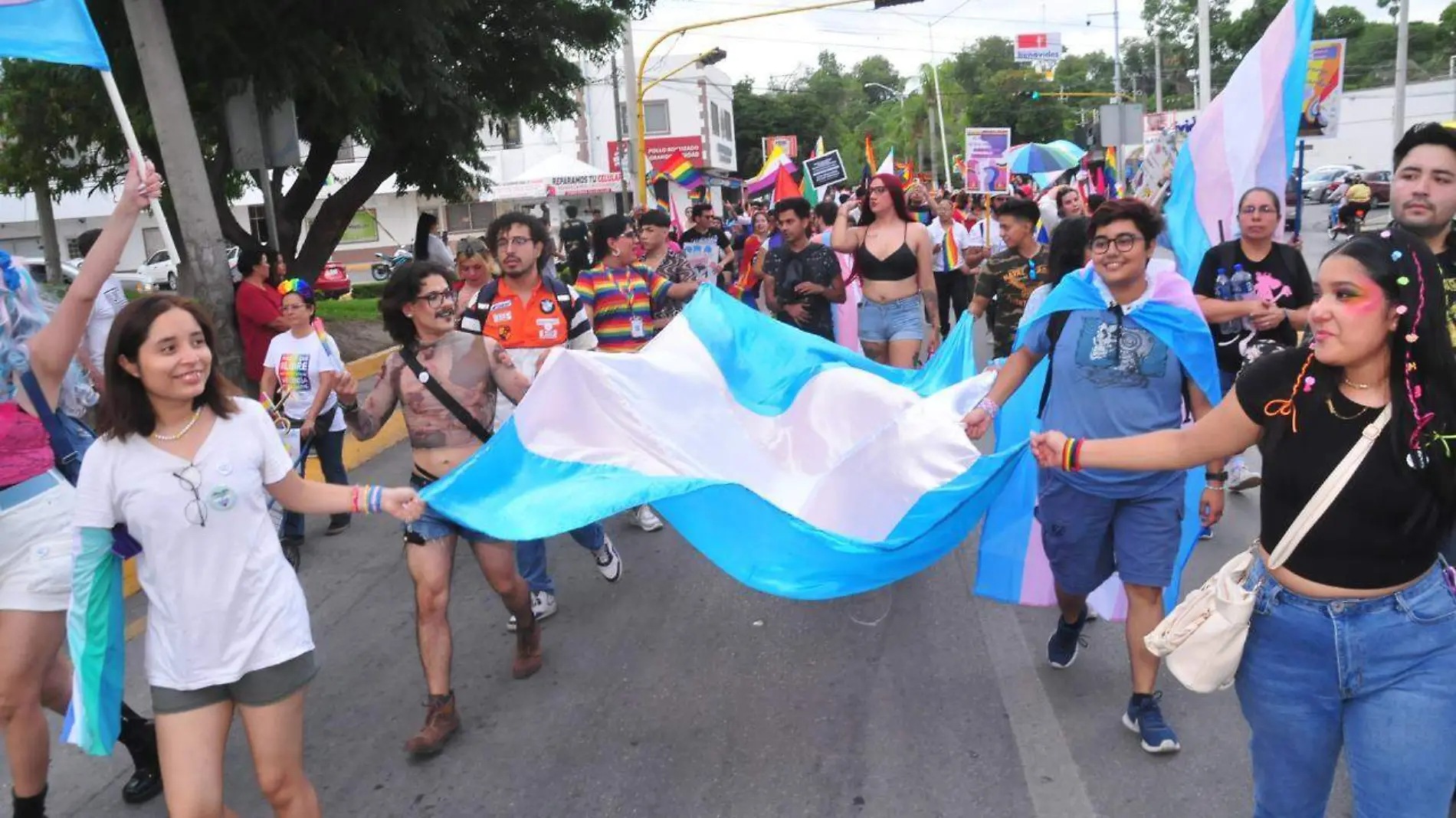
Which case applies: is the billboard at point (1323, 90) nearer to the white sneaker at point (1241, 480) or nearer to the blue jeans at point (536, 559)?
the white sneaker at point (1241, 480)

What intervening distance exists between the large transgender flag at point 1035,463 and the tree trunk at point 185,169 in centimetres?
579

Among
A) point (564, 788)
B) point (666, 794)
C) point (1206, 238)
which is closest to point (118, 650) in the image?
point (564, 788)

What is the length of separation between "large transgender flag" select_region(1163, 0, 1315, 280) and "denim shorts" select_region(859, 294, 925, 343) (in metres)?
1.92

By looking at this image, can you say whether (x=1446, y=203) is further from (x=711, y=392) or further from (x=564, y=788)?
(x=564, y=788)

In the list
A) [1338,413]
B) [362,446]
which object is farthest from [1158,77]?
[1338,413]

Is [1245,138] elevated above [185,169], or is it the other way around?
[185,169]

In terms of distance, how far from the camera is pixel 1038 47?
73.5 meters

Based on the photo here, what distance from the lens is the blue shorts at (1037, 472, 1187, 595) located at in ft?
12.9

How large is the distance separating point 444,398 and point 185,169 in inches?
206

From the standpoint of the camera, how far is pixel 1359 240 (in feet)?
8.31

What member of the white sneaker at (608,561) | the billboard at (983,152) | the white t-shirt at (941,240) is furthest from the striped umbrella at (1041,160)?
the white sneaker at (608,561)

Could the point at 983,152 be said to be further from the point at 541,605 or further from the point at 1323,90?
the point at 541,605

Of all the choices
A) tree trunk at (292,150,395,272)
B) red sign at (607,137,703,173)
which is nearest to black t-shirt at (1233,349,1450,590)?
tree trunk at (292,150,395,272)

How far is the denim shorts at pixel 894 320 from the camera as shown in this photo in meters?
7.43
